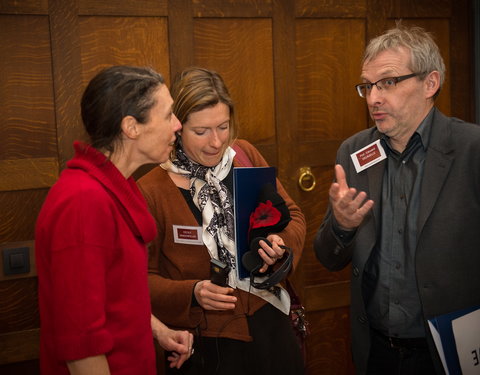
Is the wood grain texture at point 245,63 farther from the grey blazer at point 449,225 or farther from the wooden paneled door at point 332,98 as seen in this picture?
the grey blazer at point 449,225

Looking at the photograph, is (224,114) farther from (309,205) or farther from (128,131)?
(309,205)

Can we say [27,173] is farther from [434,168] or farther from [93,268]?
[434,168]

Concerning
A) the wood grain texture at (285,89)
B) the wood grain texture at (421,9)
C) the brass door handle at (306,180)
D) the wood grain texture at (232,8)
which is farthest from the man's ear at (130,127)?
the wood grain texture at (421,9)

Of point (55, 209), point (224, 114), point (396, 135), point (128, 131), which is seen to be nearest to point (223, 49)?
point (224, 114)

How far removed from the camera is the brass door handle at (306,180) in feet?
9.64

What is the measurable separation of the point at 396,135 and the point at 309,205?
1.10 meters

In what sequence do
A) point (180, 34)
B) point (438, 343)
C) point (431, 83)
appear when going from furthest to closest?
1. point (180, 34)
2. point (431, 83)
3. point (438, 343)

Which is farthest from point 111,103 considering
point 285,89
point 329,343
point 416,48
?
point 329,343

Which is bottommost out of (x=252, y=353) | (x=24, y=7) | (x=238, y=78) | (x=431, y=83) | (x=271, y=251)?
(x=252, y=353)

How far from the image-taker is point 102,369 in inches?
53.5

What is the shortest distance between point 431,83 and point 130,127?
42.1 inches

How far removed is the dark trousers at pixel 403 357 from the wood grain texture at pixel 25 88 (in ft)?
5.32

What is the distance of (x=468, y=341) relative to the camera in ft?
5.80

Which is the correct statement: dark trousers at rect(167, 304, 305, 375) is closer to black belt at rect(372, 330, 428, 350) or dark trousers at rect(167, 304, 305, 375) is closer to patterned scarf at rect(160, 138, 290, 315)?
patterned scarf at rect(160, 138, 290, 315)
